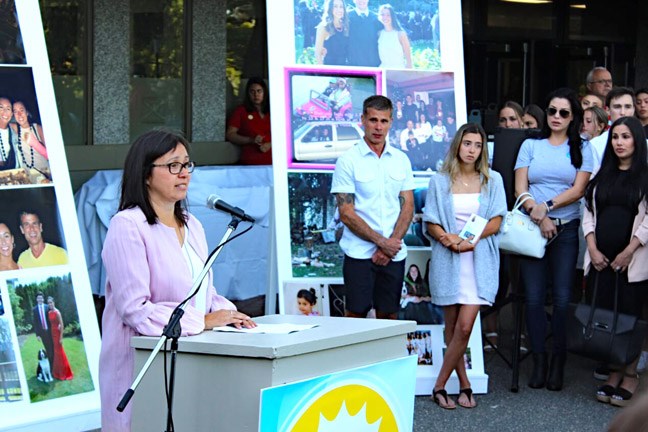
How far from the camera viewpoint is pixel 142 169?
3.61 m

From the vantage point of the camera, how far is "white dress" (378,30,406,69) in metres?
7.12

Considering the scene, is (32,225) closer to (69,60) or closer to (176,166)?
(176,166)

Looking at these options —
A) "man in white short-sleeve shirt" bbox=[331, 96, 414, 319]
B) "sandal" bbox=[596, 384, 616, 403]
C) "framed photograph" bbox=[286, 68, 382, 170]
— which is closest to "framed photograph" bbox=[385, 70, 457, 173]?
"framed photograph" bbox=[286, 68, 382, 170]

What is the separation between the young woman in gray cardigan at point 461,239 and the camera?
6719 millimetres

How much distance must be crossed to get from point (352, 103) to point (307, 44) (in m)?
0.50

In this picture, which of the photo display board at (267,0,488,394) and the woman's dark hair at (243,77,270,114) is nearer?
the photo display board at (267,0,488,394)

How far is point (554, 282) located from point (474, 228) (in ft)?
2.82

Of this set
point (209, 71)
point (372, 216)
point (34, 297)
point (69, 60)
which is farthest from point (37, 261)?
point (209, 71)

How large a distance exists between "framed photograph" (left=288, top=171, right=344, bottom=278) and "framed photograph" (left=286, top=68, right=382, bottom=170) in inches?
4.4

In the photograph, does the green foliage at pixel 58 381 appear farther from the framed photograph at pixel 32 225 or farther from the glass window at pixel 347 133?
the glass window at pixel 347 133

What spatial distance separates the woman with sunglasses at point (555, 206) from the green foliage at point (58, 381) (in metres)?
3.07

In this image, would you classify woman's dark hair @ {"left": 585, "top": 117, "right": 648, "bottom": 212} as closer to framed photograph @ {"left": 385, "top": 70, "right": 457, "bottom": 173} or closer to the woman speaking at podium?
framed photograph @ {"left": 385, "top": 70, "right": 457, "bottom": 173}

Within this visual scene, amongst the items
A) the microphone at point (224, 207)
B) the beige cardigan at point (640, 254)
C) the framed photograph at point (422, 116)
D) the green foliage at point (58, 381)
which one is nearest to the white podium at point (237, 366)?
the microphone at point (224, 207)

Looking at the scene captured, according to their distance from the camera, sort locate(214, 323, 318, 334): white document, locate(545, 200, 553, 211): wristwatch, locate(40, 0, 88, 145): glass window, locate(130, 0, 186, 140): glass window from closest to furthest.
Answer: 1. locate(214, 323, 318, 334): white document
2. locate(545, 200, 553, 211): wristwatch
3. locate(40, 0, 88, 145): glass window
4. locate(130, 0, 186, 140): glass window
